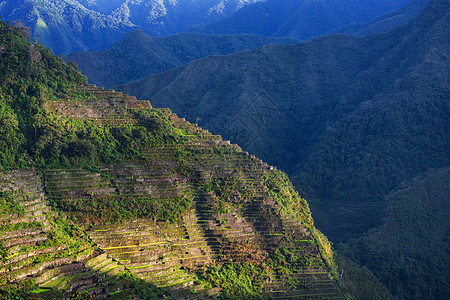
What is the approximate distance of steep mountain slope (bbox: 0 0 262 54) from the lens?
104938 millimetres

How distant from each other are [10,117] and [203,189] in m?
14.7

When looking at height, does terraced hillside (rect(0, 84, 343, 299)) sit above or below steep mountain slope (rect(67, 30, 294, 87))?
below

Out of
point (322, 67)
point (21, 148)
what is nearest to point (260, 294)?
point (21, 148)

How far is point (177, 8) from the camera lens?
15688cm

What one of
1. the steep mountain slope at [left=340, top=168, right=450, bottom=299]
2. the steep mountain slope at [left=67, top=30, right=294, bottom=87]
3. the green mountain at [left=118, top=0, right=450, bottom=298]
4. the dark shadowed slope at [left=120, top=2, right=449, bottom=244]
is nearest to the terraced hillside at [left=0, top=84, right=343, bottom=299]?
the steep mountain slope at [left=340, top=168, right=450, bottom=299]

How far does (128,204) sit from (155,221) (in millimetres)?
2226

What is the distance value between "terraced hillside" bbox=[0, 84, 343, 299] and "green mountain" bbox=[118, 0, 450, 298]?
1522 centimetres

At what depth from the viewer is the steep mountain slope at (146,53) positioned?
285ft

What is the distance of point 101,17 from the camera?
127 metres

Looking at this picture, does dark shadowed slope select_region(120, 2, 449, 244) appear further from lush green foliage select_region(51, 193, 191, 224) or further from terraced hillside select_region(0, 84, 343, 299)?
lush green foliage select_region(51, 193, 191, 224)

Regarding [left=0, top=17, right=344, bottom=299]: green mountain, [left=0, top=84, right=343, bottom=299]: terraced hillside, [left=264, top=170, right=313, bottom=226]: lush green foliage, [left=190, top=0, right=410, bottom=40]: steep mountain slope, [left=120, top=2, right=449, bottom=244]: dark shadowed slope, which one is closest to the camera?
[left=0, top=84, right=343, bottom=299]: terraced hillside

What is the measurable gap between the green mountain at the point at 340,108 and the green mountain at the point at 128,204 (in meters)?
15.5

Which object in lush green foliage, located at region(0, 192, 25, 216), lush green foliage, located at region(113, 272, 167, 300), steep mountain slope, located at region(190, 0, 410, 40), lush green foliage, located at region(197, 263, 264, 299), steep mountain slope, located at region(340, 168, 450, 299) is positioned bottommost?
steep mountain slope, located at region(340, 168, 450, 299)

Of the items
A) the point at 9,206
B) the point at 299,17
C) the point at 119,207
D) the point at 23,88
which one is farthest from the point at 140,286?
→ the point at 299,17
